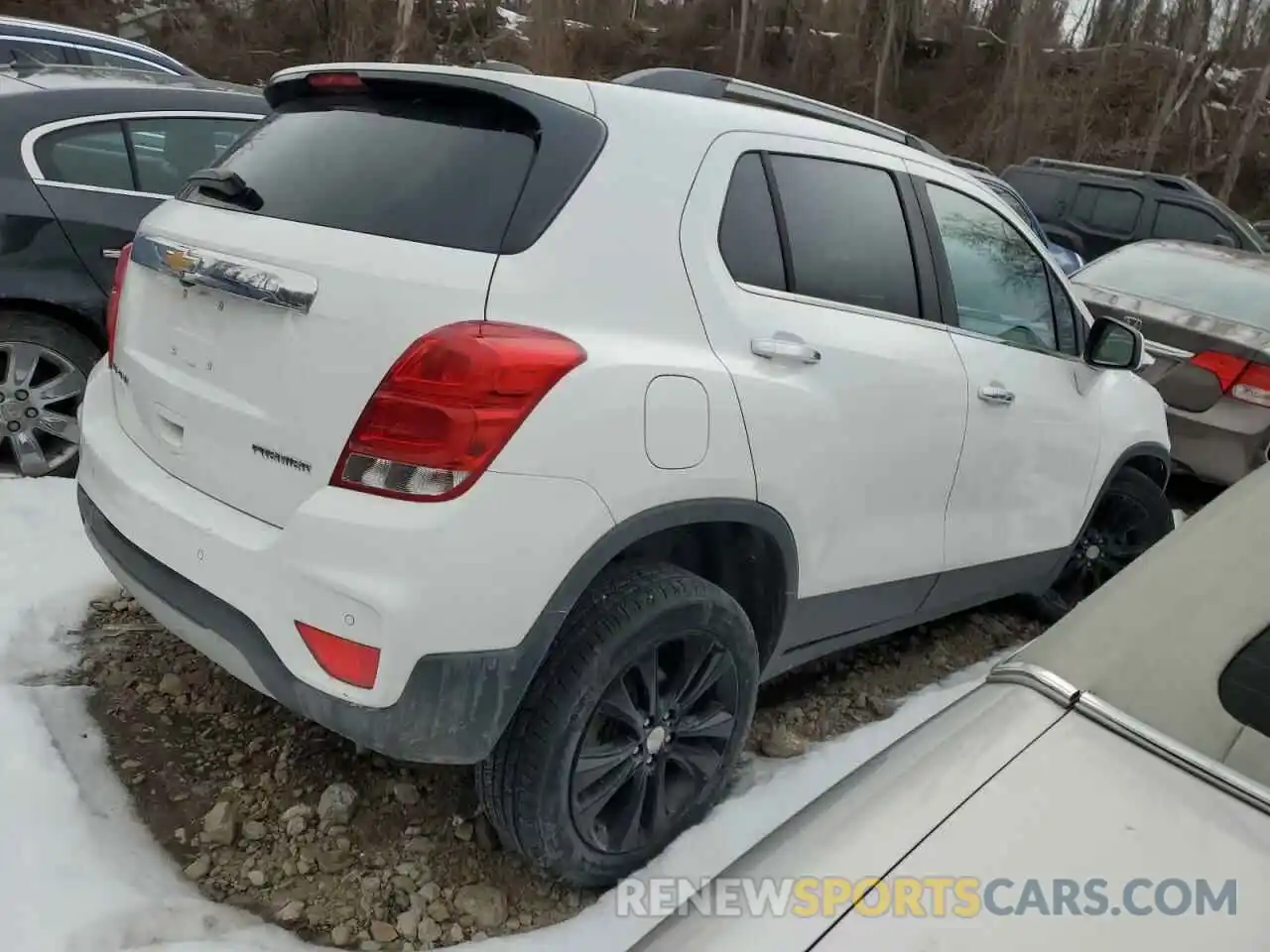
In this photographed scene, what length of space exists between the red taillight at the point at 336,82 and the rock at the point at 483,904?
1.96m

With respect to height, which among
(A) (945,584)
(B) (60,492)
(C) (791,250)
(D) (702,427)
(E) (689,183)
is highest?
(E) (689,183)

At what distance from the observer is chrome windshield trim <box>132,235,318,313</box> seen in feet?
6.23

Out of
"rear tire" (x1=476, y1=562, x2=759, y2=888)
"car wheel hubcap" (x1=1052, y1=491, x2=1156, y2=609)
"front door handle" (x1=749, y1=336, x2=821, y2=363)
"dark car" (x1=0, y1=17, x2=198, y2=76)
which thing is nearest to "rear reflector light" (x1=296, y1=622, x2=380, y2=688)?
"rear tire" (x1=476, y1=562, x2=759, y2=888)

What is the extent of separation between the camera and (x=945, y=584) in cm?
313

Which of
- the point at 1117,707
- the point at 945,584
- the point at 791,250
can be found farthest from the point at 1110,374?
the point at 1117,707

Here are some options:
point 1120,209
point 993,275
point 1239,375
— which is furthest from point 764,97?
point 1120,209

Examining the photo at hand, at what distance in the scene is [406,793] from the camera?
251cm

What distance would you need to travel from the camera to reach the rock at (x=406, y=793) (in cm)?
249

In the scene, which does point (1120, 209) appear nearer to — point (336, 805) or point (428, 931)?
point (336, 805)

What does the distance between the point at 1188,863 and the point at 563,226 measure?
1509 millimetres

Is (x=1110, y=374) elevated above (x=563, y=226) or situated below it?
below

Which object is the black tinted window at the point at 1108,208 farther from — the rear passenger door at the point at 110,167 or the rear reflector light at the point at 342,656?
the rear reflector light at the point at 342,656

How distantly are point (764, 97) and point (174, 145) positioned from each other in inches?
113

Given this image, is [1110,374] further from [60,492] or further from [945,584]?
[60,492]
